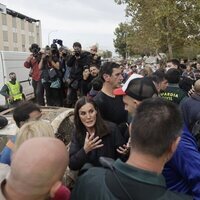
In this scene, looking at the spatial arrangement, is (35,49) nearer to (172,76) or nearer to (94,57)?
(94,57)

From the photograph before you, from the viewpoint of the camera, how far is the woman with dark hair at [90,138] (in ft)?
10.5

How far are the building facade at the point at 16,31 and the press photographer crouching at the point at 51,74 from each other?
5436 cm

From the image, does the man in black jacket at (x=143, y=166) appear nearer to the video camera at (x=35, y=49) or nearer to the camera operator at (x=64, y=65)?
the camera operator at (x=64, y=65)

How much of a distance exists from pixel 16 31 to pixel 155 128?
68.8 metres

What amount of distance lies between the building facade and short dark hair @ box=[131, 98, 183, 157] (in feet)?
202

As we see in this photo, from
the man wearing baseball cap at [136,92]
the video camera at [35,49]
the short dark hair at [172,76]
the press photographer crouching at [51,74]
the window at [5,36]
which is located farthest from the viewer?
the window at [5,36]

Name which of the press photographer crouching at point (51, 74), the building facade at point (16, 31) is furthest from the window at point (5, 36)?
the press photographer crouching at point (51, 74)

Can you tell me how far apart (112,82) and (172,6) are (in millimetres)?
16249

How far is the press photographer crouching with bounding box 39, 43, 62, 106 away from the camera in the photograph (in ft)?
27.9

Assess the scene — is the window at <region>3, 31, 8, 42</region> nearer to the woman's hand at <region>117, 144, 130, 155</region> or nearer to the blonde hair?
the woman's hand at <region>117, 144, 130, 155</region>

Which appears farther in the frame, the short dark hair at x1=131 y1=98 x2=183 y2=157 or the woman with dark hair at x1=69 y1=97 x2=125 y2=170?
the woman with dark hair at x1=69 y1=97 x2=125 y2=170

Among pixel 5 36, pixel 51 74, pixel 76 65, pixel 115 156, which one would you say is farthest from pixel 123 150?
pixel 5 36

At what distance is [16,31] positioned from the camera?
223 feet

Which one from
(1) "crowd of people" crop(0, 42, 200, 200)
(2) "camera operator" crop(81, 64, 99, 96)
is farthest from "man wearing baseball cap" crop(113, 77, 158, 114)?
(2) "camera operator" crop(81, 64, 99, 96)
